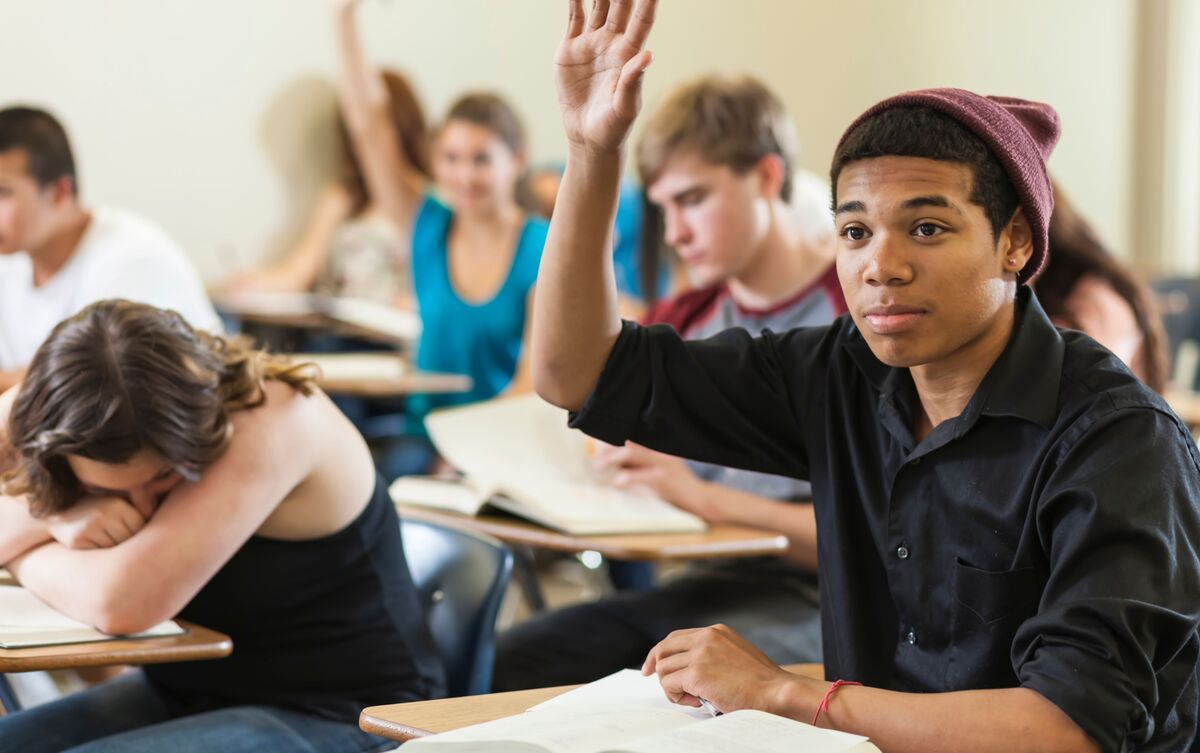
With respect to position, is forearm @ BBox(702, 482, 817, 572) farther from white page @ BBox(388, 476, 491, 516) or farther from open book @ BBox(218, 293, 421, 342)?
open book @ BBox(218, 293, 421, 342)

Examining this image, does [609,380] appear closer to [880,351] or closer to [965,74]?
[880,351]

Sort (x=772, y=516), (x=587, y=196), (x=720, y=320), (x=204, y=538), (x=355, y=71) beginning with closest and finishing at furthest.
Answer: (x=587, y=196) < (x=204, y=538) < (x=772, y=516) < (x=720, y=320) < (x=355, y=71)

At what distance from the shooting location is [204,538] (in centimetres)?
166

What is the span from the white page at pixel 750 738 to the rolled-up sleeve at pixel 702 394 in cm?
45

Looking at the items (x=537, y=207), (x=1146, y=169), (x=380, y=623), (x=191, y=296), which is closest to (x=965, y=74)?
(x=1146, y=169)

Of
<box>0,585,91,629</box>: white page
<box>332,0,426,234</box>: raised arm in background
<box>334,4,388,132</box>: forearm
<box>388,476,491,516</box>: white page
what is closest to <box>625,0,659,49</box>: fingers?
<box>0,585,91,629</box>: white page

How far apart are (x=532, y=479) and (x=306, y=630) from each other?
22.7 inches

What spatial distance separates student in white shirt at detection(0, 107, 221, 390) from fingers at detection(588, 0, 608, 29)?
1.84 meters

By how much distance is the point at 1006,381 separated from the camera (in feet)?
4.08

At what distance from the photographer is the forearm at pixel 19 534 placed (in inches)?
68.6

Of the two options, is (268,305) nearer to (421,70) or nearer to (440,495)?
(421,70)

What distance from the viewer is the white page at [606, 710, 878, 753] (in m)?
1.01

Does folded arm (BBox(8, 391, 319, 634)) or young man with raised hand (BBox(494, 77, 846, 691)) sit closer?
folded arm (BBox(8, 391, 319, 634))

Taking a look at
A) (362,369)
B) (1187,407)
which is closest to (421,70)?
(362,369)
